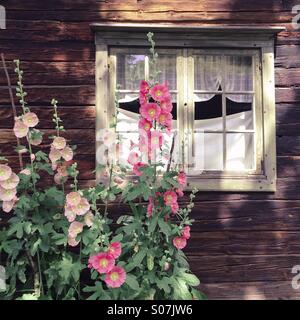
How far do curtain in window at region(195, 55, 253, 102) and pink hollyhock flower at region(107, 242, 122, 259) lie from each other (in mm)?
1713

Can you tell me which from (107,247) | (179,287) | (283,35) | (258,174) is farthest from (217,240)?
(283,35)

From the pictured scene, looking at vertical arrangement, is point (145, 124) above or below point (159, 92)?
below

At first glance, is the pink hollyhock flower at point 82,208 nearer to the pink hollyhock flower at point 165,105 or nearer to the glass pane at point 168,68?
the pink hollyhock flower at point 165,105

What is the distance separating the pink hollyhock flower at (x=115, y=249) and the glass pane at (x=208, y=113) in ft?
5.02

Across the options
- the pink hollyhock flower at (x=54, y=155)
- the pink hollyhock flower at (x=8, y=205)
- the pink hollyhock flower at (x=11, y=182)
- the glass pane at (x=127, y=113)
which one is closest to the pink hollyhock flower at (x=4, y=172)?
the pink hollyhock flower at (x=11, y=182)

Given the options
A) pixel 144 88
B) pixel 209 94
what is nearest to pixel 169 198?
pixel 144 88

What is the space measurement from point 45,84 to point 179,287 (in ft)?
6.65

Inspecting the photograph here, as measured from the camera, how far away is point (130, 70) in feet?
14.1

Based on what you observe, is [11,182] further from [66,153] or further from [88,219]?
[88,219]

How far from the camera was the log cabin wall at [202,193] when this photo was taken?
4.14 metres

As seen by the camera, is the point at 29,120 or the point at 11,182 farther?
the point at 29,120

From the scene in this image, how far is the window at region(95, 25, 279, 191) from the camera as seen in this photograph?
4180 mm

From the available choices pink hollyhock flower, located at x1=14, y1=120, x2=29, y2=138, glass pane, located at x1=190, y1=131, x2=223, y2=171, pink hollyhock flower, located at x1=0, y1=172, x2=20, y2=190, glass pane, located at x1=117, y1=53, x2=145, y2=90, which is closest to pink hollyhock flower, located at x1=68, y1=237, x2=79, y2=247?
pink hollyhock flower, located at x1=0, y1=172, x2=20, y2=190

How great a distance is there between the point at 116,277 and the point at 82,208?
52 centimetres
